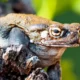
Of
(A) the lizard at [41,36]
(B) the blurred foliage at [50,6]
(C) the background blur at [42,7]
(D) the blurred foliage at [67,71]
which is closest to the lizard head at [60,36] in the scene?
(A) the lizard at [41,36]

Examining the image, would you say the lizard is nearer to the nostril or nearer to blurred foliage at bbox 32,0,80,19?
the nostril

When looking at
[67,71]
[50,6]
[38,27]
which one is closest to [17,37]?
[38,27]

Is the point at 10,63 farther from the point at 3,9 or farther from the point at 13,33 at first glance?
the point at 3,9

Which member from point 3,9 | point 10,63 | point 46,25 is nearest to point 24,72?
point 10,63

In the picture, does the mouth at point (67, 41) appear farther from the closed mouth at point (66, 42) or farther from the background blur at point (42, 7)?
the background blur at point (42, 7)

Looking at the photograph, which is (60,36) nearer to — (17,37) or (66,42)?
(66,42)

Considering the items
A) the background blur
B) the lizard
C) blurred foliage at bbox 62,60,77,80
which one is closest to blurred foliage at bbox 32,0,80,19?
the background blur

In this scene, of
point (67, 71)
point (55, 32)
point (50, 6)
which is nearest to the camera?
point (55, 32)
